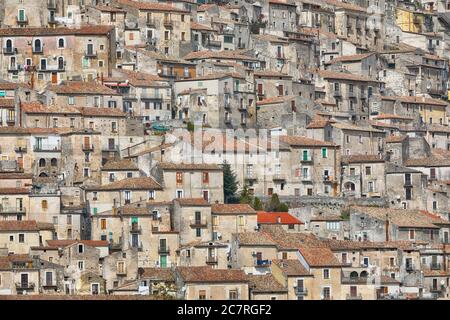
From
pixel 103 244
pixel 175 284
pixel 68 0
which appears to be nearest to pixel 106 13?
pixel 68 0

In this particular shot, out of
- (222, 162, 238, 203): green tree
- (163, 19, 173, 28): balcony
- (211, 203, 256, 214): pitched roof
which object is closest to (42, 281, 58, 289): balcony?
(211, 203, 256, 214): pitched roof

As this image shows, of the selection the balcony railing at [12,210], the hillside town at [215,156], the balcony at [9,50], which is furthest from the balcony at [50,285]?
the balcony at [9,50]

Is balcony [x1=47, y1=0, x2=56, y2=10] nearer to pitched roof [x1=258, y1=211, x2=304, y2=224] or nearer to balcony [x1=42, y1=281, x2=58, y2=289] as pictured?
pitched roof [x1=258, y1=211, x2=304, y2=224]

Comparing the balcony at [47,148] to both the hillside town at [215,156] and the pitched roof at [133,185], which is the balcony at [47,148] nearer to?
the hillside town at [215,156]

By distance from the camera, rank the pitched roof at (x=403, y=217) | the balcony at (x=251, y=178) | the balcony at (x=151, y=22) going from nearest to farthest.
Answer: the pitched roof at (x=403, y=217) < the balcony at (x=251, y=178) < the balcony at (x=151, y=22)

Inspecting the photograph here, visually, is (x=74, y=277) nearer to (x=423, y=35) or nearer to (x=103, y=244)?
(x=103, y=244)
